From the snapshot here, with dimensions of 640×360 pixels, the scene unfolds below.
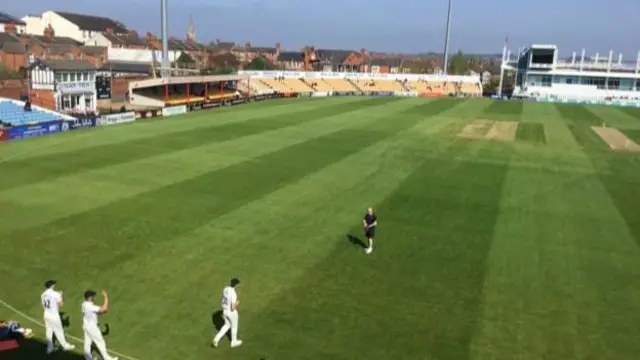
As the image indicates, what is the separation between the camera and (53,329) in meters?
12.3

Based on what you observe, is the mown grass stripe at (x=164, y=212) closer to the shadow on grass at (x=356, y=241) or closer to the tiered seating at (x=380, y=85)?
the shadow on grass at (x=356, y=241)

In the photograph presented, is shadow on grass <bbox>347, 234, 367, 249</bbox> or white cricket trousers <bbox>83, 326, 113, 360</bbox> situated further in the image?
shadow on grass <bbox>347, 234, 367, 249</bbox>

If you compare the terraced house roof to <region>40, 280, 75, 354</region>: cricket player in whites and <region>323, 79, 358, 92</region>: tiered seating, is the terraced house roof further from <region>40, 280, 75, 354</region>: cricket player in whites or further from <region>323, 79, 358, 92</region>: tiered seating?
<region>40, 280, 75, 354</region>: cricket player in whites

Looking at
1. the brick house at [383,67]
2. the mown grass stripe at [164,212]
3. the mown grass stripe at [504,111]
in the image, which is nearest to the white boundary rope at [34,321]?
the mown grass stripe at [164,212]

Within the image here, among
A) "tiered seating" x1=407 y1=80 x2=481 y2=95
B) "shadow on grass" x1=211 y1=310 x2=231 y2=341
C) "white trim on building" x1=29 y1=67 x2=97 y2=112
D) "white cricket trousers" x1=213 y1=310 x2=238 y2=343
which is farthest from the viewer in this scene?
"tiered seating" x1=407 y1=80 x2=481 y2=95

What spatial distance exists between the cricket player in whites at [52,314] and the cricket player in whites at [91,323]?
82 cm

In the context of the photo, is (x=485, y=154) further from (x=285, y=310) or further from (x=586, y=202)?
(x=285, y=310)

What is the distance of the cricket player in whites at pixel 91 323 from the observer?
37.5ft

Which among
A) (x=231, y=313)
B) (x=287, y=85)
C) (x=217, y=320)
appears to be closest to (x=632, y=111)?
(x=287, y=85)

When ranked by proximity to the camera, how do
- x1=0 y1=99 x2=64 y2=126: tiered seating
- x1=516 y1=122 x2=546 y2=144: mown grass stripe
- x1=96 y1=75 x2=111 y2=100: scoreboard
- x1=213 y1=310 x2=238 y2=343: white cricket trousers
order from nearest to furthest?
x1=213 y1=310 x2=238 y2=343: white cricket trousers
x1=0 y1=99 x2=64 y2=126: tiered seating
x1=516 y1=122 x2=546 y2=144: mown grass stripe
x1=96 y1=75 x2=111 y2=100: scoreboard

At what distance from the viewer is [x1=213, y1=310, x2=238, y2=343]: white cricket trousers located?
41.9 ft

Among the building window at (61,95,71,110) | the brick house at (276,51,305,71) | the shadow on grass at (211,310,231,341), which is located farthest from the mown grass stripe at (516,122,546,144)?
the brick house at (276,51,305,71)

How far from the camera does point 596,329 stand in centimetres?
1455

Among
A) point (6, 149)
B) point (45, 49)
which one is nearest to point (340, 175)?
point (6, 149)
